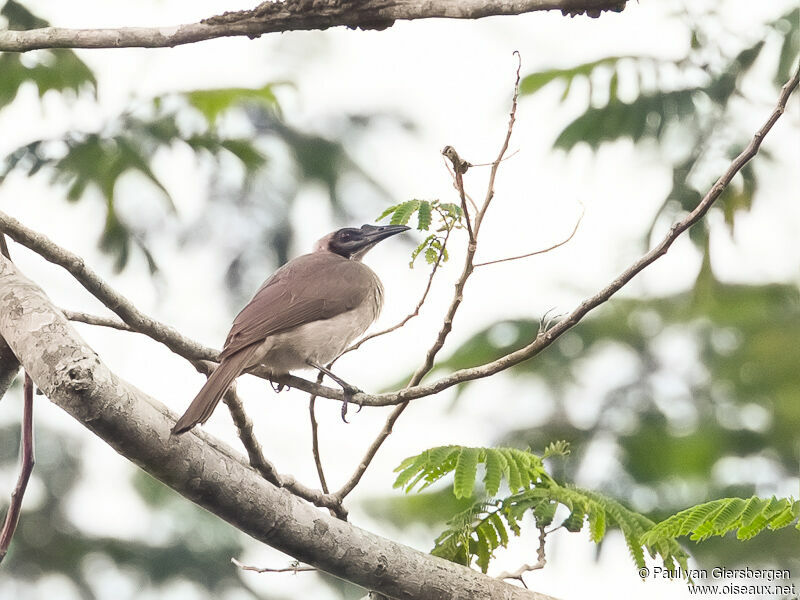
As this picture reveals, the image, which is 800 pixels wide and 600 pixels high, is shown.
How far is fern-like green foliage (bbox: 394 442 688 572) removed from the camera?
3865 millimetres

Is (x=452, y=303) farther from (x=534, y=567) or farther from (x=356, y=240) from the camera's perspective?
(x=356, y=240)

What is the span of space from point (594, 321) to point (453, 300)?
20.5 ft

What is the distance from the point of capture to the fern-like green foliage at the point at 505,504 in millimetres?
3865

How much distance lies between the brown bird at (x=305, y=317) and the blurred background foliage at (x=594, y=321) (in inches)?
111

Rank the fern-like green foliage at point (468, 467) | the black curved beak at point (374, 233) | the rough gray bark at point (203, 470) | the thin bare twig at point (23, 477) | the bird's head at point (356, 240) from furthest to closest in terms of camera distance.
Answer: the bird's head at point (356, 240) → the black curved beak at point (374, 233) → the fern-like green foliage at point (468, 467) → the thin bare twig at point (23, 477) → the rough gray bark at point (203, 470)

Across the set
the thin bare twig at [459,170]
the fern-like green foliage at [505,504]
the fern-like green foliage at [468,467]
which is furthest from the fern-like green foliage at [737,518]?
the thin bare twig at [459,170]

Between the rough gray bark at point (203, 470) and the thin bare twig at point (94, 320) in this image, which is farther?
the thin bare twig at point (94, 320)

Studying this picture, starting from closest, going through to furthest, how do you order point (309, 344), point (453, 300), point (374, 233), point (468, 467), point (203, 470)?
1. point (203, 470)
2. point (453, 300)
3. point (468, 467)
4. point (309, 344)
5. point (374, 233)

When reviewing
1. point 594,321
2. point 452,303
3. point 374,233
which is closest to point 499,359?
point 452,303

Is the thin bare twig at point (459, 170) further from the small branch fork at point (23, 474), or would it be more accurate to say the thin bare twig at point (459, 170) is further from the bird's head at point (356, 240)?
the bird's head at point (356, 240)

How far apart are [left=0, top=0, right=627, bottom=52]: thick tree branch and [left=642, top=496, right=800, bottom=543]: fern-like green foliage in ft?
5.48

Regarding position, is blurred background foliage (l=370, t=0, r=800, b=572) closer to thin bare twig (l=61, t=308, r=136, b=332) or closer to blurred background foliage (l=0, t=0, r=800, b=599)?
blurred background foliage (l=0, t=0, r=800, b=599)

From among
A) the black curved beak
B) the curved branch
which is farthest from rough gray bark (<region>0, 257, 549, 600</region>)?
the black curved beak

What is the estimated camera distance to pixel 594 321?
A: 965 centimetres
